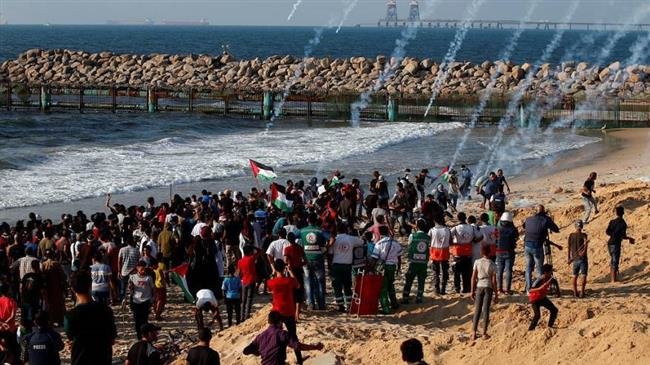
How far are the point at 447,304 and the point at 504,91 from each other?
154ft

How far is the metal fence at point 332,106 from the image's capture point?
4881 centimetres

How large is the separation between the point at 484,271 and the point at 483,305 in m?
0.40

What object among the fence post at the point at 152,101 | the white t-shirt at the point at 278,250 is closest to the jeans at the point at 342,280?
the white t-shirt at the point at 278,250

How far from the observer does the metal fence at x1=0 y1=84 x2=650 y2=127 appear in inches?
1922

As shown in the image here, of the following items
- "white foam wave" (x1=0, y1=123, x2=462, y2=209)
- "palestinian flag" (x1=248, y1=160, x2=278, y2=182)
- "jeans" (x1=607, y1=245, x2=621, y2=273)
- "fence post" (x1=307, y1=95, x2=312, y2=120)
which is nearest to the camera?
"jeans" (x1=607, y1=245, x2=621, y2=273)

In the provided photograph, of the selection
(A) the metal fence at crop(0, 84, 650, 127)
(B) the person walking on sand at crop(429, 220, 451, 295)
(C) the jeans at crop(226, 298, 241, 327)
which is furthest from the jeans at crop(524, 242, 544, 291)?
(A) the metal fence at crop(0, 84, 650, 127)

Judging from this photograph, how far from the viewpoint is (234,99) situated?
5931cm

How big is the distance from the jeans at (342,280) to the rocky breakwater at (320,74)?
4283 centimetres

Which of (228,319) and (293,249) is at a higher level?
(293,249)

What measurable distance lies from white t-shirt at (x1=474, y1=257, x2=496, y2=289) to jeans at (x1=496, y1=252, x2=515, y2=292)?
274cm

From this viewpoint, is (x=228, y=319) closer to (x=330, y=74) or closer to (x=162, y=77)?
(x=330, y=74)

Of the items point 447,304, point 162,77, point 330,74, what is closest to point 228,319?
point 447,304

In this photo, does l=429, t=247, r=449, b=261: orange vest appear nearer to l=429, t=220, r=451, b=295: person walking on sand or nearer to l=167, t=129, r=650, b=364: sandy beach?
l=429, t=220, r=451, b=295: person walking on sand

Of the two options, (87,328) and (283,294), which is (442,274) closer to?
(283,294)
